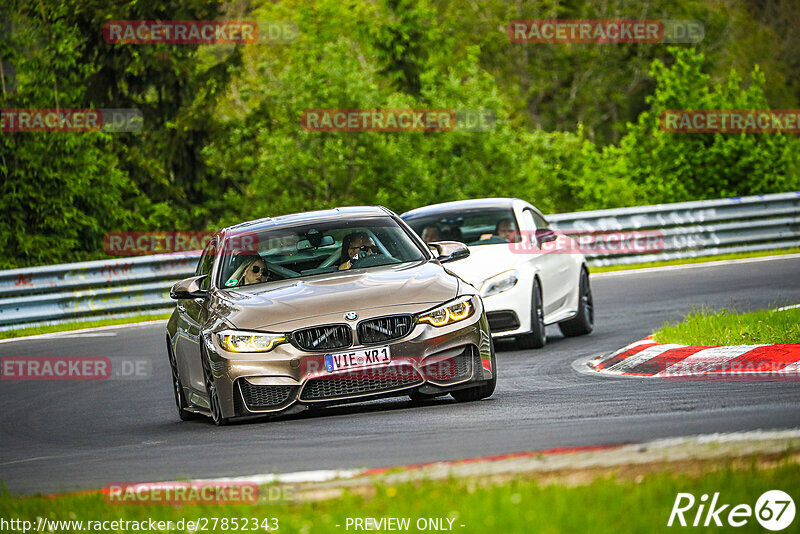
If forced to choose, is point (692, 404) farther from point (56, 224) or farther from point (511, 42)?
point (511, 42)

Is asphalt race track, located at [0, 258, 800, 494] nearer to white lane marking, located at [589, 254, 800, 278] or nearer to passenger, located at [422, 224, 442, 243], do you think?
passenger, located at [422, 224, 442, 243]

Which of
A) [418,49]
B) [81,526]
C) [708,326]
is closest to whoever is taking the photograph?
[81,526]

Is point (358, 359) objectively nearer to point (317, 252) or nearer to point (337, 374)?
point (337, 374)

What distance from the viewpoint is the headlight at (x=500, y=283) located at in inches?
530

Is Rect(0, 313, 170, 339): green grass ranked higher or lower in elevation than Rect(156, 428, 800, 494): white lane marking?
lower

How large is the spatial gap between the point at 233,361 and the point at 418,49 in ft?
138

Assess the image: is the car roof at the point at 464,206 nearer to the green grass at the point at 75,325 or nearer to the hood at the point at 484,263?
the hood at the point at 484,263

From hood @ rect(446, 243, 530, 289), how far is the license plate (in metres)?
4.70

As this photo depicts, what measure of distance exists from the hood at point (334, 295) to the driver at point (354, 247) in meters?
0.39

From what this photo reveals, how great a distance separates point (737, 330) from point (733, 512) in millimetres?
7152

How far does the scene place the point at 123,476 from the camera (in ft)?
23.9

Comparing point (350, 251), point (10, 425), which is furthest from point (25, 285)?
point (350, 251)

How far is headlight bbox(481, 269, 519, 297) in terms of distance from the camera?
13.5 metres

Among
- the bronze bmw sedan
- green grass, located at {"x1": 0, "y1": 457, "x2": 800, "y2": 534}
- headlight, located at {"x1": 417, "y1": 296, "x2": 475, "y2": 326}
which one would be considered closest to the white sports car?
the bronze bmw sedan
